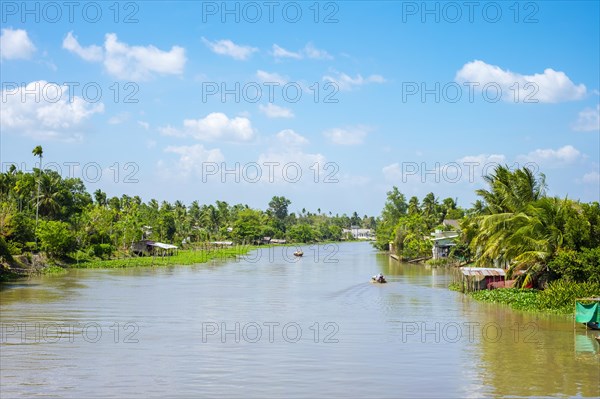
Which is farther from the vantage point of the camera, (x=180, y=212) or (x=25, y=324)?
(x=180, y=212)

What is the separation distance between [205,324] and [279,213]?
173412 millimetres

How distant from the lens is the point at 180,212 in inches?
4336

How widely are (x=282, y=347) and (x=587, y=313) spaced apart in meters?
11.2

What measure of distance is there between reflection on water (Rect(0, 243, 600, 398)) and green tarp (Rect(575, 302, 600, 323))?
0.64 metres

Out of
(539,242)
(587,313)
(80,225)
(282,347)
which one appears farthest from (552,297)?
(80,225)

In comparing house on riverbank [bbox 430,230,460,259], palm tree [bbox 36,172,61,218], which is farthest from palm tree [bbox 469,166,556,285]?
palm tree [bbox 36,172,61,218]

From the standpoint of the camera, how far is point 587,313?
74.6ft

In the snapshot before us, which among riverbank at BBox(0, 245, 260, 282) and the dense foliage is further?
the dense foliage

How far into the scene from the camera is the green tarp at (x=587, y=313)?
74.3ft

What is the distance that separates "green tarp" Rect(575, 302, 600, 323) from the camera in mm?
22641

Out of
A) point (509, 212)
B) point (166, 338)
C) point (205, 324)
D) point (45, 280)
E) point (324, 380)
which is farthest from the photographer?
point (45, 280)

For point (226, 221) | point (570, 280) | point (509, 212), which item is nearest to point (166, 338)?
point (570, 280)

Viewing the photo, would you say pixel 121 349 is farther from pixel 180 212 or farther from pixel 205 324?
pixel 180 212

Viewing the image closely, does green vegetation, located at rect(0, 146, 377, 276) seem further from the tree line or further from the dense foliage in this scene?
the tree line
